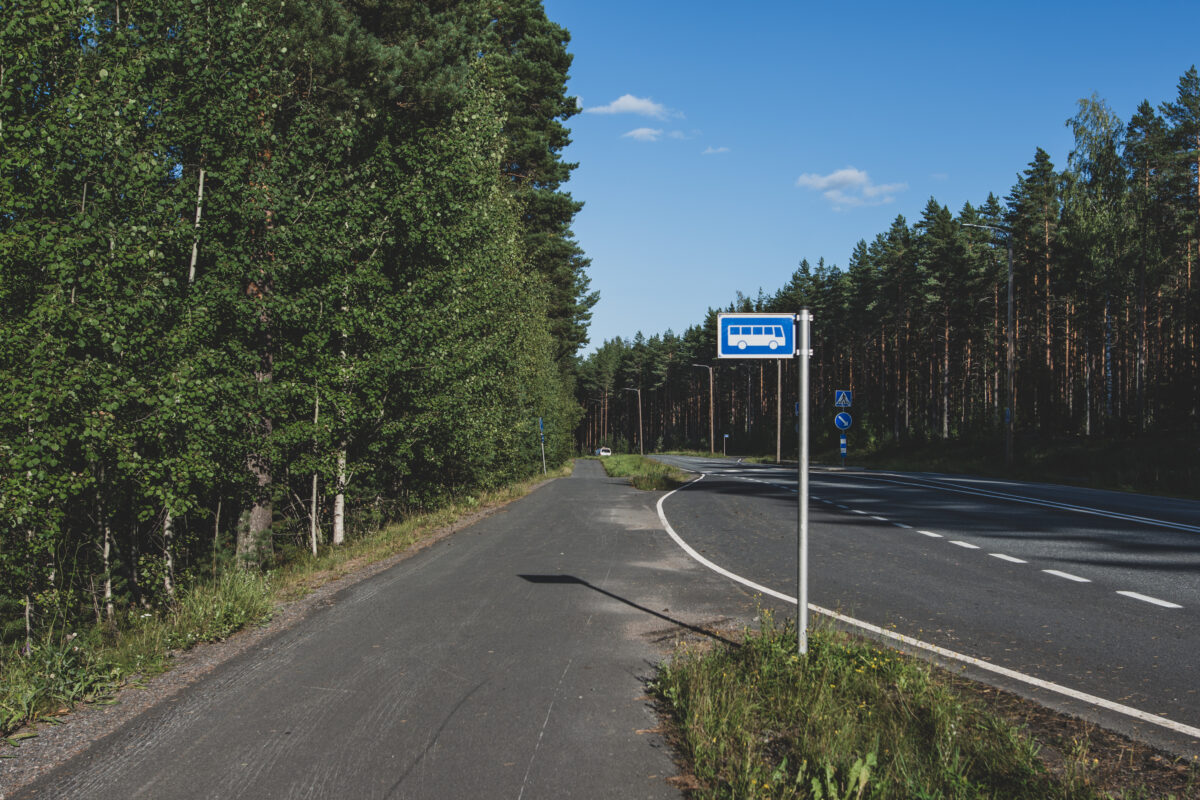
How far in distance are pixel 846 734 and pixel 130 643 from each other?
6018mm

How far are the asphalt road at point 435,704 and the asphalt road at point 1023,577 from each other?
1941 mm

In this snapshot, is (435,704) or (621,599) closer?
(435,704)

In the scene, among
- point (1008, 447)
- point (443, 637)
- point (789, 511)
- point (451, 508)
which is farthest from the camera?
point (1008, 447)

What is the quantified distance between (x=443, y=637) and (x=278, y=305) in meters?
5.47

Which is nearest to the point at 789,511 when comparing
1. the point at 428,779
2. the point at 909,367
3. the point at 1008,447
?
the point at 428,779

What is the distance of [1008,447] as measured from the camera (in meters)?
30.9

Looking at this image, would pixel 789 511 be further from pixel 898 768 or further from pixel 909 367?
pixel 909 367

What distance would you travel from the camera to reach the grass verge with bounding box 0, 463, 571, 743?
16.8 feet

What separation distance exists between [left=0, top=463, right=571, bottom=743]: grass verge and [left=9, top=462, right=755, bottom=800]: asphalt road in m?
0.65

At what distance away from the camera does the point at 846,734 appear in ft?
14.0

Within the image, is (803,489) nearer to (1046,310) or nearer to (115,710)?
(115,710)

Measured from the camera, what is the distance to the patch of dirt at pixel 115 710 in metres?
4.24

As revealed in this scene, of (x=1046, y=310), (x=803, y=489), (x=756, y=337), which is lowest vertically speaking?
(x=803, y=489)

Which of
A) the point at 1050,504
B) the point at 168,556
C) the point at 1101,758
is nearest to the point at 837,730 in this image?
the point at 1101,758
